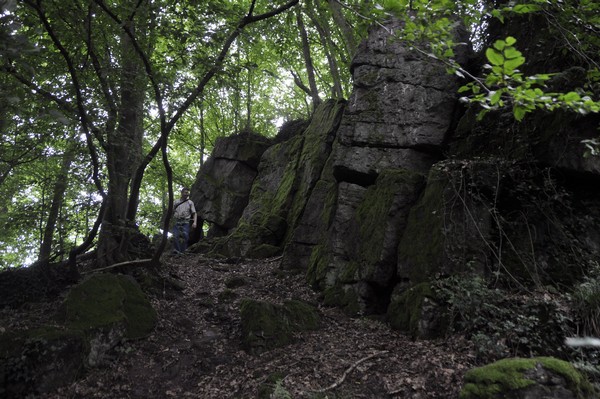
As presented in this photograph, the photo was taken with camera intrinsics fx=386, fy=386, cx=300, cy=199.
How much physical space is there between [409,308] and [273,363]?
238 centimetres

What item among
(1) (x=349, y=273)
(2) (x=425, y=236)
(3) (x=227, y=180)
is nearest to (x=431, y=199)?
(2) (x=425, y=236)

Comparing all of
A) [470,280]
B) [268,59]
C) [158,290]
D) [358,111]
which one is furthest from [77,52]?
[268,59]

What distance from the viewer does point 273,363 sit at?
569 cm

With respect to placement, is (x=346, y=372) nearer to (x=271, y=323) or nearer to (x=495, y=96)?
(x=271, y=323)

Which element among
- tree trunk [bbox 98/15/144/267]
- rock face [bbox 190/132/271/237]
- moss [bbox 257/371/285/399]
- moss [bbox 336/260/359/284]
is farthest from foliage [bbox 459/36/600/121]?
rock face [bbox 190/132/271/237]

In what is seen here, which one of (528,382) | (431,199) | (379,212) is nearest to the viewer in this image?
(528,382)

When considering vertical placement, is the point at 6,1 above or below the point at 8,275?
above

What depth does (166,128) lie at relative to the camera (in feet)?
23.0

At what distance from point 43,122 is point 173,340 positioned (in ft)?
14.5

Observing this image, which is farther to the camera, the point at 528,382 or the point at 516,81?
the point at 528,382

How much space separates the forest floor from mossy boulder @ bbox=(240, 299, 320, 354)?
0.15 meters

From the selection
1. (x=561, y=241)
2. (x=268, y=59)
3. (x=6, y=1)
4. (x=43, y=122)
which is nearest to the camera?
(x=6, y=1)

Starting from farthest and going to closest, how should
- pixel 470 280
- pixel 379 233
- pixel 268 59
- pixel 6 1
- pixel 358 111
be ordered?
pixel 268 59 → pixel 358 111 → pixel 379 233 → pixel 470 280 → pixel 6 1

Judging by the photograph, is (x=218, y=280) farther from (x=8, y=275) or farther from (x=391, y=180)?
(x=391, y=180)
